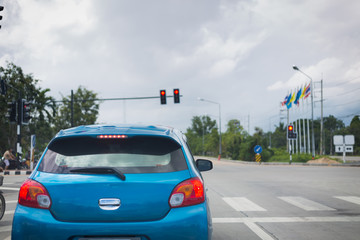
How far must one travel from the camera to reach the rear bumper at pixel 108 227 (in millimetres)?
3363

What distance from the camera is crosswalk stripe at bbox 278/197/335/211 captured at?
9.48m

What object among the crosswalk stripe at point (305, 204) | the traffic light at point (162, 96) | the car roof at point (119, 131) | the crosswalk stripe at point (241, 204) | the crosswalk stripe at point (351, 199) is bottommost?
the crosswalk stripe at point (351, 199)

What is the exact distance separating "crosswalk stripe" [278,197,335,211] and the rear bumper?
6.58m

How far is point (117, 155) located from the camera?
12.0ft

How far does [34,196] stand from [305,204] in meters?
8.02

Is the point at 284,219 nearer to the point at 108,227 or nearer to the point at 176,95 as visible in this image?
the point at 108,227

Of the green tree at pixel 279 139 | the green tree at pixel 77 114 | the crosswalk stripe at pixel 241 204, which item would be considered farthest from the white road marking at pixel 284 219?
the green tree at pixel 279 139

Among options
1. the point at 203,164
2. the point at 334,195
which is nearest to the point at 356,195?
the point at 334,195

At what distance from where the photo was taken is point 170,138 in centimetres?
382

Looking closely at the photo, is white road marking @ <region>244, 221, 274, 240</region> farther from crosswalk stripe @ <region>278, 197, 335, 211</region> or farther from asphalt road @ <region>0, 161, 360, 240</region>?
crosswalk stripe @ <region>278, 197, 335, 211</region>

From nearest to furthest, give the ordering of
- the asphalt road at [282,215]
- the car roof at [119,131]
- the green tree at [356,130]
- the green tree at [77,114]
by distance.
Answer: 1. the car roof at [119,131]
2. the asphalt road at [282,215]
3. the green tree at [77,114]
4. the green tree at [356,130]

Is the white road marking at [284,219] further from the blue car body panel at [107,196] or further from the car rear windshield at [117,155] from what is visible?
the blue car body panel at [107,196]

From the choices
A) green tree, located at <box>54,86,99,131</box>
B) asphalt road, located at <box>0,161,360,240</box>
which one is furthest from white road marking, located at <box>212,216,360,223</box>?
green tree, located at <box>54,86,99,131</box>

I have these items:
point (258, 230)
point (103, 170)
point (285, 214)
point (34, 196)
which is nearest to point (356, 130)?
point (285, 214)
